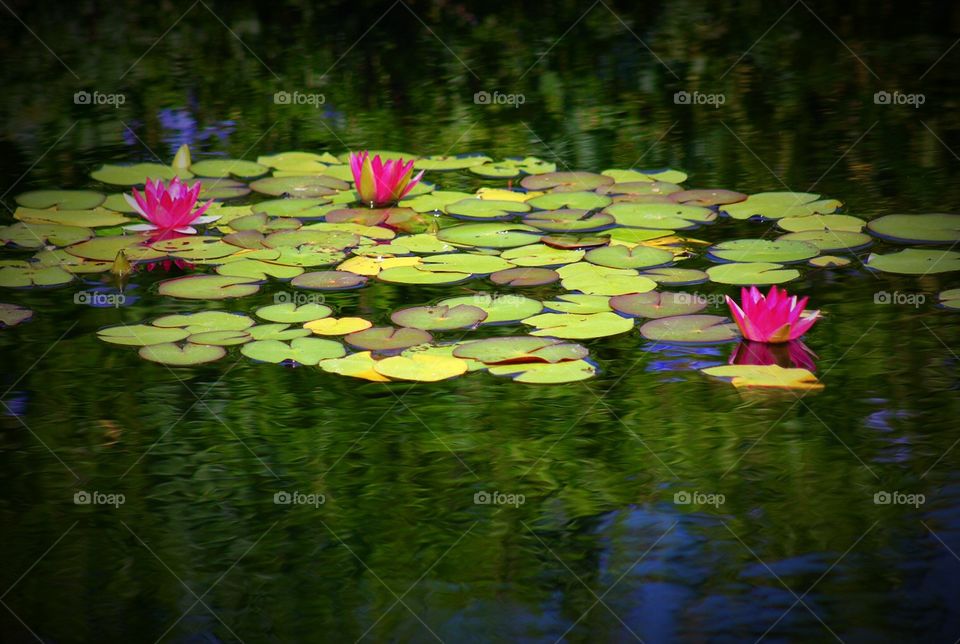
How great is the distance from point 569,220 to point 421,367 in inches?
43.8

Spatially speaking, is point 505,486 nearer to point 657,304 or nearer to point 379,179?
point 657,304

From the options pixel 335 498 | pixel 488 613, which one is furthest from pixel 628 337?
pixel 488 613

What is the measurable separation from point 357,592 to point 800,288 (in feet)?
5.20

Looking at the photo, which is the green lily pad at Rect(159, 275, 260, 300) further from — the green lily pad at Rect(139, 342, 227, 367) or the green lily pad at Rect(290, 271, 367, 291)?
the green lily pad at Rect(139, 342, 227, 367)

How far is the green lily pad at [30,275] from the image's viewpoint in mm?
3213

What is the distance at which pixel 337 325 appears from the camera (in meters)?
2.86

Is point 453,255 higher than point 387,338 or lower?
higher

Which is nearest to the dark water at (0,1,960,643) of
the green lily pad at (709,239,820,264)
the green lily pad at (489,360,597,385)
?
the green lily pad at (489,360,597,385)

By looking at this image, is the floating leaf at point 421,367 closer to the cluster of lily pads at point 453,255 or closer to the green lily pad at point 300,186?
the cluster of lily pads at point 453,255

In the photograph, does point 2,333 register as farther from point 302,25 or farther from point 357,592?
point 302,25

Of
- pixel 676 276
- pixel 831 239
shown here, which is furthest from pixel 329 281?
pixel 831 239

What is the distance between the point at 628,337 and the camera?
2785mm

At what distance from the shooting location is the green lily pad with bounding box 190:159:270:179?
417 cm

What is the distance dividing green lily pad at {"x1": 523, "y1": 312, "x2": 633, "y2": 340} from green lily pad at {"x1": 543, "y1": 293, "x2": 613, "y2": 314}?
3 centimetres
